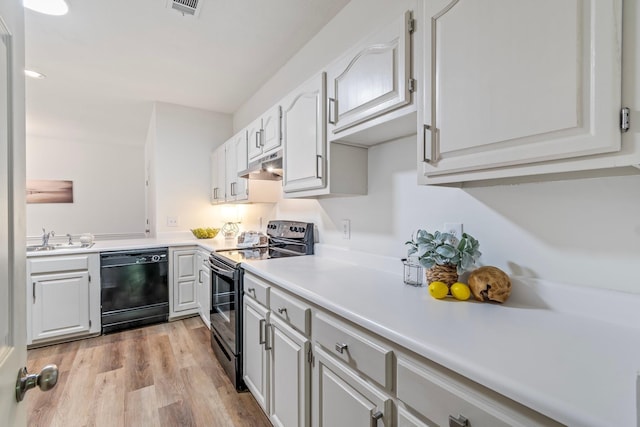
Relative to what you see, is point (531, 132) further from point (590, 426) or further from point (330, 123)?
point (330, 123)

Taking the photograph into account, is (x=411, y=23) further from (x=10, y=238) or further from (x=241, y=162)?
(x=241, y=162)

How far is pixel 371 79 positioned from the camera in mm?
1301

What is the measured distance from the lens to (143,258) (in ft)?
9.55

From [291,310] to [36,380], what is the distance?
2.78 ft

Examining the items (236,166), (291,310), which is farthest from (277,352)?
(236,166)

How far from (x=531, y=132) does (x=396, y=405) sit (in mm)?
853

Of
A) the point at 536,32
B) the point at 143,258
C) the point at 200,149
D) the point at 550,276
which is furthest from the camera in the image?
the point at 200,149

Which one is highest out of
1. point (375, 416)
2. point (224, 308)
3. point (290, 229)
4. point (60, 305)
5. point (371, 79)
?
point (371, 79)

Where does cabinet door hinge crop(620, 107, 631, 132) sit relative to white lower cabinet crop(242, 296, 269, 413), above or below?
above


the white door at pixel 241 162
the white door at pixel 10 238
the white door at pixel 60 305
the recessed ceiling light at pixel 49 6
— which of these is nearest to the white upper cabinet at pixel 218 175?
the white door at pixel 241 162

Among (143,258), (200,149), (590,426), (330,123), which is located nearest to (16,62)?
(330,123)

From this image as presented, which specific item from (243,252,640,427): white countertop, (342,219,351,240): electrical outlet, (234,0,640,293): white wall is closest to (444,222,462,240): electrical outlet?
(234,0,640,293): white wall

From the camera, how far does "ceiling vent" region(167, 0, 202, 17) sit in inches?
72.7

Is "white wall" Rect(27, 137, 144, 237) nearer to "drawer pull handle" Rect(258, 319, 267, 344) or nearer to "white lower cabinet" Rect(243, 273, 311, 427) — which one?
"white lower cabinet" Rect(243, 273, 311, 427)
